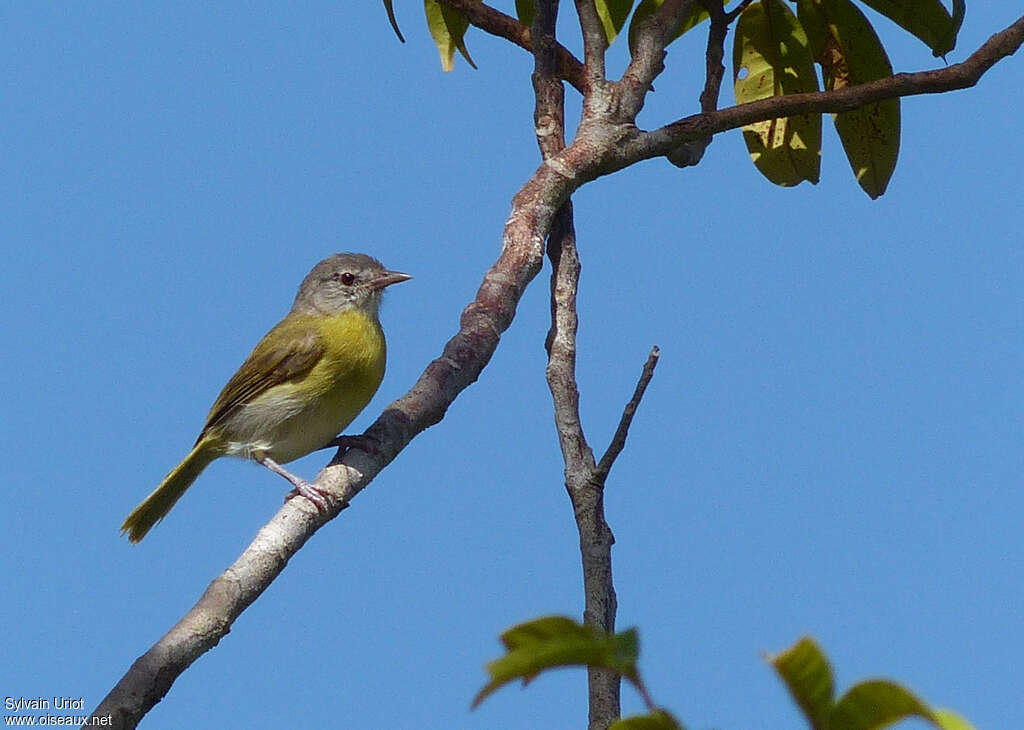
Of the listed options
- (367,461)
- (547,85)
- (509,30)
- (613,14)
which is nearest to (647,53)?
(613,14)

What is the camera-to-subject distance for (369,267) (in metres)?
6.30

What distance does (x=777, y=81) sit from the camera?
16.9ft

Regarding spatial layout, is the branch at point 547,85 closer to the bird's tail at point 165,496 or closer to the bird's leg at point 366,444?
the bird's leg at point 366,444

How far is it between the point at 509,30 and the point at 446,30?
507 millimetres

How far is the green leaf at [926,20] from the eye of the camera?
4.61 meters

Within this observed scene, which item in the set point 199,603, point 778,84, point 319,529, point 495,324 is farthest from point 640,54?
point 199,603

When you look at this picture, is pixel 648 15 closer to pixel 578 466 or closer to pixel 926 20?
pixel 926 20

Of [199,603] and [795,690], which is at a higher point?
[199,603]

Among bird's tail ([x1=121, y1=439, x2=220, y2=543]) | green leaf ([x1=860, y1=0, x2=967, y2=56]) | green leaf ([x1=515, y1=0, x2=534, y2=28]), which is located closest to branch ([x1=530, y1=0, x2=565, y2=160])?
green leaf ([x1=515, y1=0, x2=534, y2=28])

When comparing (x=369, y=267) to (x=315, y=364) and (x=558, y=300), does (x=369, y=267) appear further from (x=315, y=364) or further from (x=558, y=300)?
(x=558, y=300)

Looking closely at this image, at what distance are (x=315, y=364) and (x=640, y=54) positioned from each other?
209 cm

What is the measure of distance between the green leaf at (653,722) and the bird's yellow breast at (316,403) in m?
4.03

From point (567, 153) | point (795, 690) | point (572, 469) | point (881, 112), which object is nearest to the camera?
point (795, 690)

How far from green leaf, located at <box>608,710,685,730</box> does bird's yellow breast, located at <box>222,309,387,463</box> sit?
403 cm
